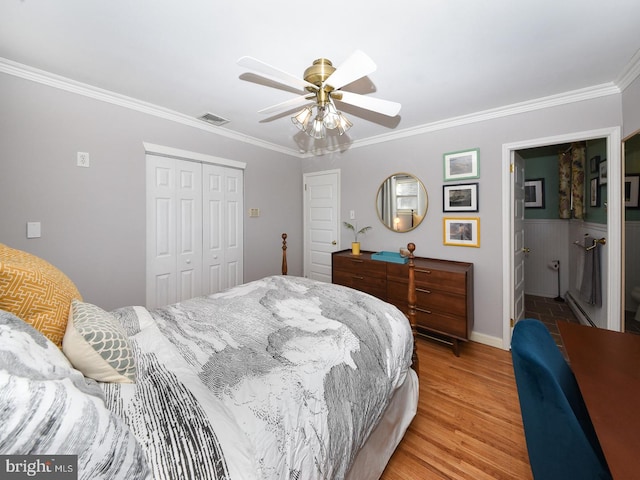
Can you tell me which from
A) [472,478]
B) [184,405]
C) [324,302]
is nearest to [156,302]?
[324,302]

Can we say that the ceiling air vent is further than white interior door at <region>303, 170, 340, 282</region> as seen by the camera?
No

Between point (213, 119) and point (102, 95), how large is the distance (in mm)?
954

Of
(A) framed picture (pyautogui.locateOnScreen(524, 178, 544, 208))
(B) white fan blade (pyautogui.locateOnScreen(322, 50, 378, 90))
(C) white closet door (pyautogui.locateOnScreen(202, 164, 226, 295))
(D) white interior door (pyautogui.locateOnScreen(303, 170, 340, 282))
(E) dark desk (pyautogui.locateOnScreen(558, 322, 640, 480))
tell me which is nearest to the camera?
(E) dark desk (pyautogui.locateOnScreen(558, 322, 640, 480))

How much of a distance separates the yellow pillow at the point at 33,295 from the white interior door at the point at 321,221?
326 cm

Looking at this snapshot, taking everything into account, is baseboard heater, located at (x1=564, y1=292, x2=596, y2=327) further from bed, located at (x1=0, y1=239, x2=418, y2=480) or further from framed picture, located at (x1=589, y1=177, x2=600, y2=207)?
bed, located at (x1=0, y1=239, x2=418, y2=480)

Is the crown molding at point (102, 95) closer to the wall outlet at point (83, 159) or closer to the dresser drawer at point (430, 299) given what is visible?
the wall outlet at point (83, 159)

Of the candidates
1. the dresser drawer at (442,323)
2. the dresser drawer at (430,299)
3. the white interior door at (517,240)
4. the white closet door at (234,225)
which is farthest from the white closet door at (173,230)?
the white interior door at (517,240)

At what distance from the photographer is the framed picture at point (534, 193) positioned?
173 inches

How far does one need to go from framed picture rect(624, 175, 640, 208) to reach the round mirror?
62.1 inches

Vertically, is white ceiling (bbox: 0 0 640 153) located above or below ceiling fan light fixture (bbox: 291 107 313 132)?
above

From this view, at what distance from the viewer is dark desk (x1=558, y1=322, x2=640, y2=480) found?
0.71 m

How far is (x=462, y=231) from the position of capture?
9.85 feet

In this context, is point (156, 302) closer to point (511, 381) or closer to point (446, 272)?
point (446, 272)

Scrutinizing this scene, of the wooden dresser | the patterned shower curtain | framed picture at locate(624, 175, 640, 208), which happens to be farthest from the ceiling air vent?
the patterned shower curtain
